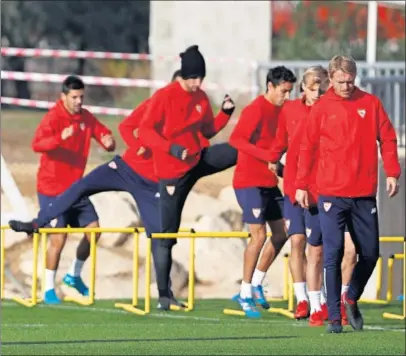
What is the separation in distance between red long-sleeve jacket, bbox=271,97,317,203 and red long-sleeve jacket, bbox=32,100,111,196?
2405mm

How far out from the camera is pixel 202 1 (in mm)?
39406

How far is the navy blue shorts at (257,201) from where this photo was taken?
1648cm

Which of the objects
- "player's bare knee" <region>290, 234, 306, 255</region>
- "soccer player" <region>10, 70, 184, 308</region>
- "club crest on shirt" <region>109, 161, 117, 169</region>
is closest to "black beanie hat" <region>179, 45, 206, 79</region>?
"soccer player" <region>10, 70, 184, 308</region>

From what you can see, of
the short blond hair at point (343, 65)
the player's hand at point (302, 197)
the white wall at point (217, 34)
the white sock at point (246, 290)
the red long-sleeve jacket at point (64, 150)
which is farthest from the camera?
the white wall at point (217, 34)

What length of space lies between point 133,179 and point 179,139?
0.74 meters

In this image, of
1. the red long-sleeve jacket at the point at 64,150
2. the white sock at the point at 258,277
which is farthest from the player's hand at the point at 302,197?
the red long-sleeve jacket at the point at 64,150

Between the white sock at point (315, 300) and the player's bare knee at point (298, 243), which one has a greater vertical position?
the player's bare knee at point (298, 243)

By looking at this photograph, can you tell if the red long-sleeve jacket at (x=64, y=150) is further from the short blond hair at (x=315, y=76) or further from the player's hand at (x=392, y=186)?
the player's hand at (x=392, y=186)

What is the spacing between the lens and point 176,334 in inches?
570

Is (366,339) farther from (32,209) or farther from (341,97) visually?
(32,209)

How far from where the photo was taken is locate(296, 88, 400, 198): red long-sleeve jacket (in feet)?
46.0

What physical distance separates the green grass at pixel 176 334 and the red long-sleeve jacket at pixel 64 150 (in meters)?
1.31

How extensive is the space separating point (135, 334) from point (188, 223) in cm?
1008

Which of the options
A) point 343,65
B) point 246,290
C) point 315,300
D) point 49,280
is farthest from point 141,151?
point 343,65
